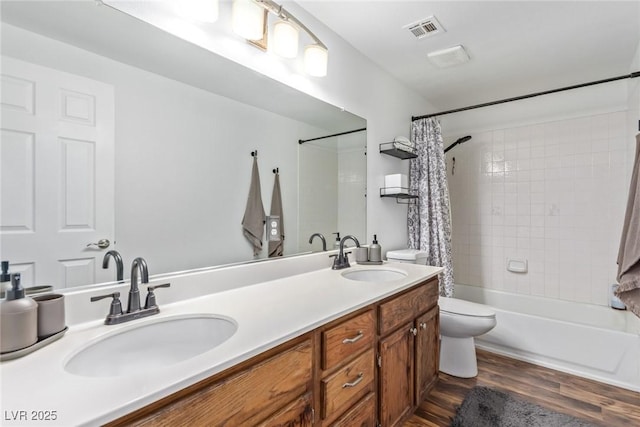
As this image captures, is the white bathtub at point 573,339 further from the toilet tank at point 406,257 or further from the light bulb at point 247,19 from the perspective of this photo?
the light bulb at point 247,19

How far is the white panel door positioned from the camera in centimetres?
82

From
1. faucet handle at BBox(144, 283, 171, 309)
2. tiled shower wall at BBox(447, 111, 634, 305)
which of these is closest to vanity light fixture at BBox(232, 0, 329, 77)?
faucet handle at BBox(144, 283, 171, 309)

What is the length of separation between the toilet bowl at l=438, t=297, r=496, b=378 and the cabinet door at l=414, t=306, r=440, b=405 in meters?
0.30

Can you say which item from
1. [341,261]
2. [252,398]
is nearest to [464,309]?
[341,261]

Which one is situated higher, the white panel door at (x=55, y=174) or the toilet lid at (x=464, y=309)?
the white panel door at (x=55, y=174)

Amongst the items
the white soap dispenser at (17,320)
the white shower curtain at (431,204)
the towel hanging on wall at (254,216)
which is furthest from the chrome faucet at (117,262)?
the white shower curtain at (431,204)

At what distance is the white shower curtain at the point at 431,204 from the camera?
270 centimetres

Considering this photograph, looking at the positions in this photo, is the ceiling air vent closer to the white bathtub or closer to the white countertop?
the white countertop

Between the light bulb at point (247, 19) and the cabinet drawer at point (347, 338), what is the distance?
1308 mm

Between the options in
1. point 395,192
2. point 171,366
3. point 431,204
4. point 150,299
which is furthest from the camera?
point 431,204

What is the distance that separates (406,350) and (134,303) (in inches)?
50.9

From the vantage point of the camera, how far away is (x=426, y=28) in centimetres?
195

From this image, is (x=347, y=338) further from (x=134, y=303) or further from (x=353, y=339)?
(x=134, y=303)

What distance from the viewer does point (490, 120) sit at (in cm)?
319
